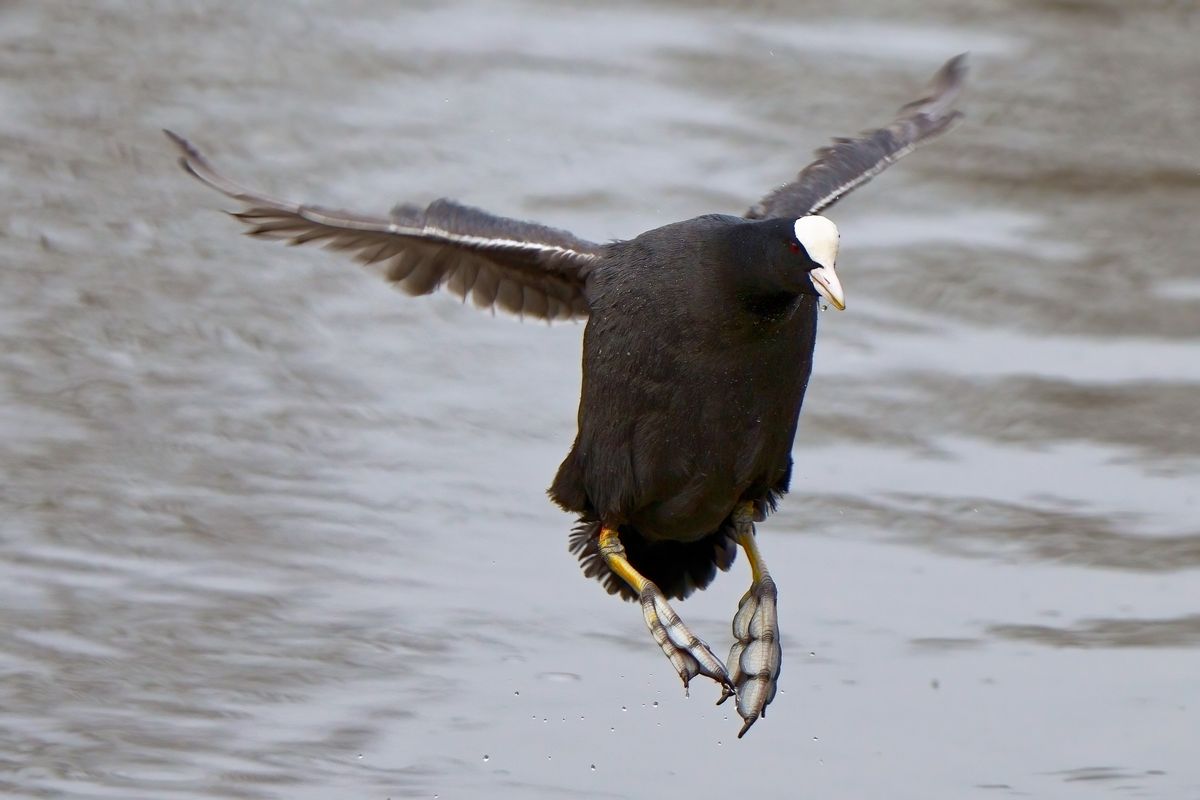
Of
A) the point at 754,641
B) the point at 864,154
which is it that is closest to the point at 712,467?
the point at 754,641

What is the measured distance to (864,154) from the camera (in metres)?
6.62

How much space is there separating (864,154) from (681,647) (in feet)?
5.90

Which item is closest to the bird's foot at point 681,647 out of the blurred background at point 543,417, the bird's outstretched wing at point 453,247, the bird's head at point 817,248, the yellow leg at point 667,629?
the yellow leg at point 667,629

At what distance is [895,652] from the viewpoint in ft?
22.5

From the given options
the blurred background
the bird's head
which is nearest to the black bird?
the bird's head

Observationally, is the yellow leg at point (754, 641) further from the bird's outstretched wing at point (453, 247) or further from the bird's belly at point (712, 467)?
the bird's outstretched wing at point (453, 247)

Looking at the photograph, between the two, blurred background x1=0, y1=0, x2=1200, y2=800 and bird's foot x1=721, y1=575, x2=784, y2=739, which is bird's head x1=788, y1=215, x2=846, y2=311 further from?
blurred background x1=0, y1=0, x2=1200, y2=800

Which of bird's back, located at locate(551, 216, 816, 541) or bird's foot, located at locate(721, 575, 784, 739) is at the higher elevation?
bird's back, located at locate(551, 216, 816, 541)

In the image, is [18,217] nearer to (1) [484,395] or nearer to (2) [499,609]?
(1) [484,395]

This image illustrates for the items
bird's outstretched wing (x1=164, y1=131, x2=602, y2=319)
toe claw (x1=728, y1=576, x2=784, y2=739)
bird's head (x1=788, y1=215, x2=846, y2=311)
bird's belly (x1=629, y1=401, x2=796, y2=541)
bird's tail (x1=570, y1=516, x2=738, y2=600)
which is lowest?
toe claw (x1=728, y1=576, x2=784, y2=739)

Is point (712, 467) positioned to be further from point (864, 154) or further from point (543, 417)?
point (543, 417)

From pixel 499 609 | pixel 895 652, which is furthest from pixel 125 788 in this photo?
pixel 895 652

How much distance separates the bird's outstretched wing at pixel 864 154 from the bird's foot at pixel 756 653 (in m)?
1.13

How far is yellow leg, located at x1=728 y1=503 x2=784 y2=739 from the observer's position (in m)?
5.91
